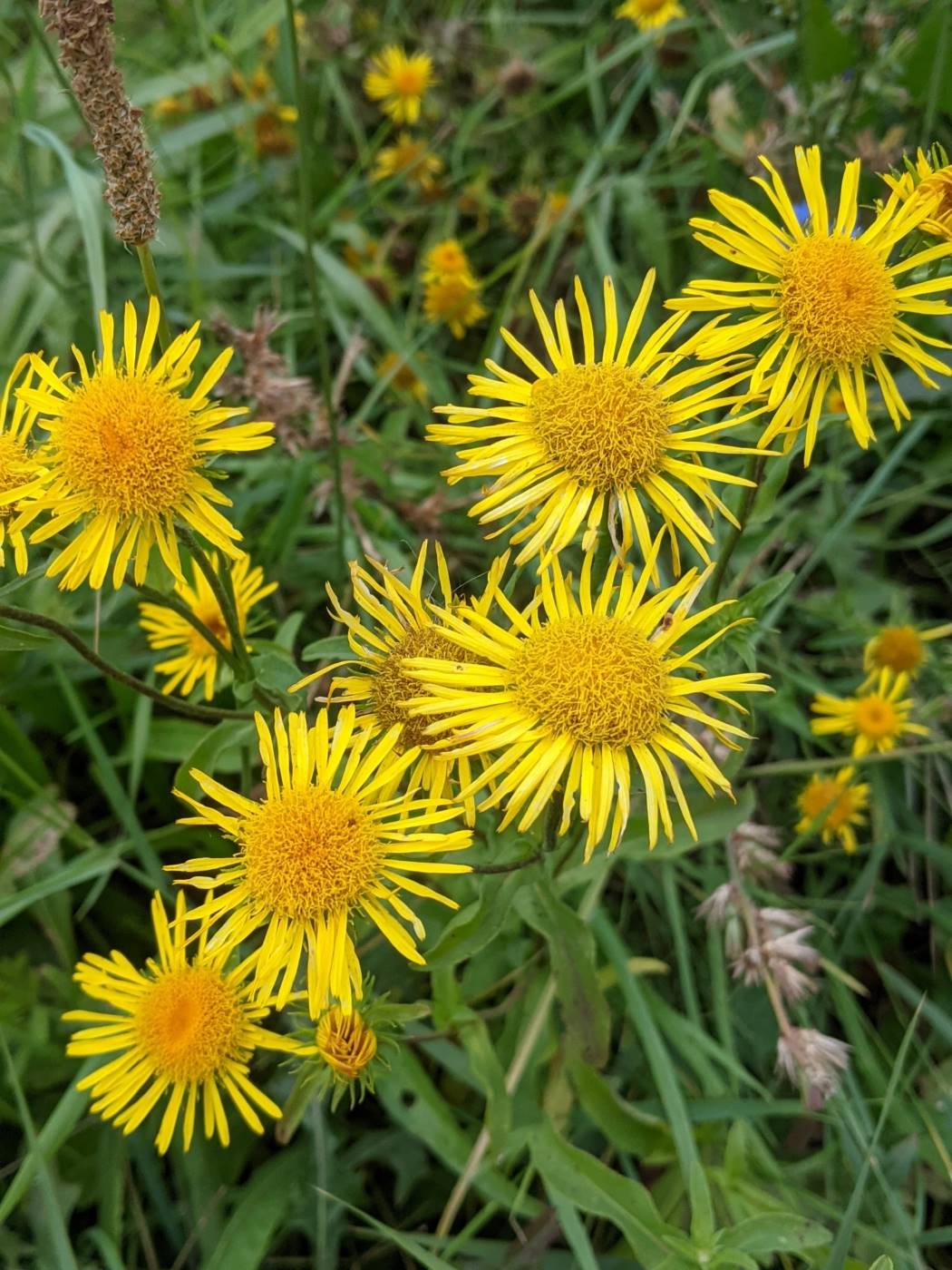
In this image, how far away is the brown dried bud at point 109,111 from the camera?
1.43 m

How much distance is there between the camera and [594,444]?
1.60m

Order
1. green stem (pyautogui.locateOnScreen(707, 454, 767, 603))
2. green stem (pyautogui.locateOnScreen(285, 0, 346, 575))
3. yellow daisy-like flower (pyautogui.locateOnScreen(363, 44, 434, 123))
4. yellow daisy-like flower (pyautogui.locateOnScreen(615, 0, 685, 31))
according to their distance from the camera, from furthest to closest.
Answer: yellow daisy-like flower (pyautogui.locateOnScreen(363, 44, 434, 123)), yellow daisy-like flower (pyautogui.locateOnScreen(615, 0, 685, 31)), green stem (pyautogui.locateOnScreen(285, 0, 346, 575)), green stem (pyautogui.locateOnScreen(707, 454, 767, 603))

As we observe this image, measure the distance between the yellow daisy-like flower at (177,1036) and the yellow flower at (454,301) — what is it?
2.21m

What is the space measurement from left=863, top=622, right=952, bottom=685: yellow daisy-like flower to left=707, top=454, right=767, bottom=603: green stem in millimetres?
860

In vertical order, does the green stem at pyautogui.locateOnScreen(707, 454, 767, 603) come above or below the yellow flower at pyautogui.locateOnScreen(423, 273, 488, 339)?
below

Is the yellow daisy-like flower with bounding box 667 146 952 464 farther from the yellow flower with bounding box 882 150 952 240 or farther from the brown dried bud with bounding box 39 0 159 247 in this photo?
the brown dried bud with bounding box 39 0 159 247

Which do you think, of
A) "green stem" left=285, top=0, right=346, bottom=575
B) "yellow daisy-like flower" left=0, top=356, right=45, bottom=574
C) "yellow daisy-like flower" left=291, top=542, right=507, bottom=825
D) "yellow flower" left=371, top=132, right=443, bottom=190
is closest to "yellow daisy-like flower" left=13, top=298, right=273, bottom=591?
"yellow daisy-like flower" left=0, top=356, right=45, bottom=574

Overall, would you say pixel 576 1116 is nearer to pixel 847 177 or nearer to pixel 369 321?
pixel 847 177

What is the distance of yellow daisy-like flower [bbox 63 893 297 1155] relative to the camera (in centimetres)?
185

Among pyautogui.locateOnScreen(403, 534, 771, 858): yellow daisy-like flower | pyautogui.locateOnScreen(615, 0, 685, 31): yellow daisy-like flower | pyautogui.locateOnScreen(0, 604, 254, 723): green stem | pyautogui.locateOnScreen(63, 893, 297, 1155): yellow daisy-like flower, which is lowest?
pyautogui.locateOnScreen(63, 893, 297, 1155): yellow daisy-like flower

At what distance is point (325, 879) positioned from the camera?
60.3 inches

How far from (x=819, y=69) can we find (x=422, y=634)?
245 centimetres

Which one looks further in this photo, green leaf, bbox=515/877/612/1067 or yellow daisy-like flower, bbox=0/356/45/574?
green leaf, bbox=515/877/612/1067

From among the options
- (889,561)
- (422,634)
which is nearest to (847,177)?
(422,634)
